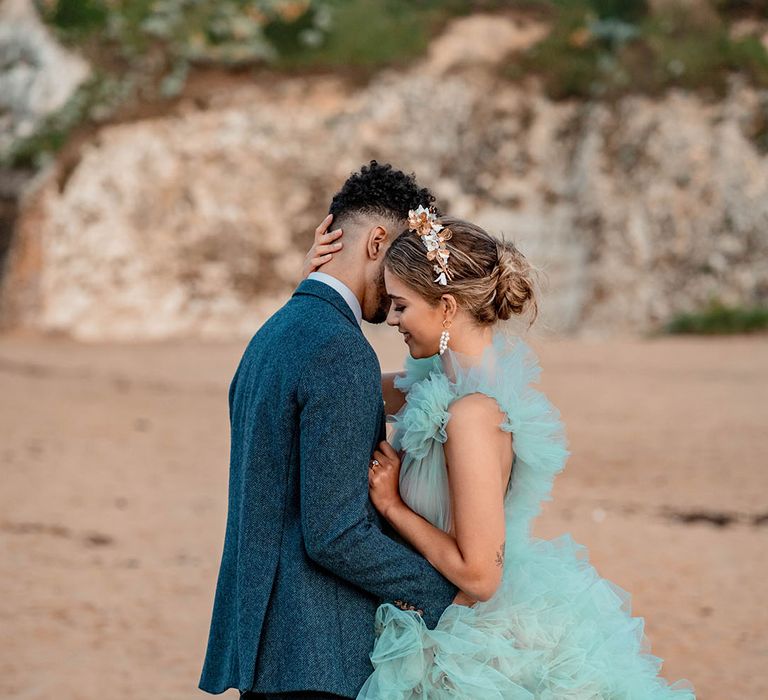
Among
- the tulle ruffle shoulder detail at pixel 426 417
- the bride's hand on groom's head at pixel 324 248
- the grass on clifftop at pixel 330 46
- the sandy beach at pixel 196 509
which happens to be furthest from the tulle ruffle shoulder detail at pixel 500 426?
the grass on clifftop at pixel 330 46

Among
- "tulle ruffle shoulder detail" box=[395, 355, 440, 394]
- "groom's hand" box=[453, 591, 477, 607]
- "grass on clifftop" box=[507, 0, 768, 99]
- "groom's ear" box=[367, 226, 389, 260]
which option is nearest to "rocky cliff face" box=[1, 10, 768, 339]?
"grass on clifftop" box=[507, 0, 768, 99]

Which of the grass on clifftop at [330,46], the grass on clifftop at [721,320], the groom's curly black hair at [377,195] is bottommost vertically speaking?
the grass on clifftop at [721,320]

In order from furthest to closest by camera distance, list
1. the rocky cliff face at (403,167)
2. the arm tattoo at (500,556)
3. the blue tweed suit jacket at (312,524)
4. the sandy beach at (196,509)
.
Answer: the rocky cliff face at (403,167) → the sandy beach at (196,509) → the arm tattoo at (500,556) → the blue tweed suit jacket at (312,524)

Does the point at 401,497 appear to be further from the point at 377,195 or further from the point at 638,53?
the point at 638,53

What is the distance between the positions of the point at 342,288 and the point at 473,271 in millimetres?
275

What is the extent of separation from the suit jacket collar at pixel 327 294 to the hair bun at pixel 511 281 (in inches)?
12.3

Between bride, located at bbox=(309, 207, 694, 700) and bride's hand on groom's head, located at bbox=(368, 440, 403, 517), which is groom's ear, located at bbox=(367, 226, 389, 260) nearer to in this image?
bride, located at bbox=(309, 207, 694, 700)

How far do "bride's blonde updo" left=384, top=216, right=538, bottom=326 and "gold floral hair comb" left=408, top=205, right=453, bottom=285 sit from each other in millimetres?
10

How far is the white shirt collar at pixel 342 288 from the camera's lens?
2.28 meters

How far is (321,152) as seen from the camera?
1917 cm

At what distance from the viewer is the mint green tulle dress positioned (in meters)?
2.17

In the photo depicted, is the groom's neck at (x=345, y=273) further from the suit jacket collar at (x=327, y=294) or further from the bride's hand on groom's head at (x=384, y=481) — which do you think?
the bride's hand on groom's head at (x=384, y=481)

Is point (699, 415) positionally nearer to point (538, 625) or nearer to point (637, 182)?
point (637, 182)

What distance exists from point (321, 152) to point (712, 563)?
44.3 ft
